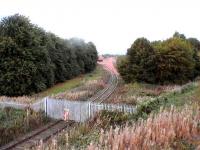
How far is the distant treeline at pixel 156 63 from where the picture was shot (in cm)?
5594

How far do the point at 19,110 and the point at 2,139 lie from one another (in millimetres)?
6710

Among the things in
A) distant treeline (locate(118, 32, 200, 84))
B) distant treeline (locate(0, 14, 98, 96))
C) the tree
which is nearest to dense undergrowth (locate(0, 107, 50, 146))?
distant treeline (locate(0, 14, 98, 96))

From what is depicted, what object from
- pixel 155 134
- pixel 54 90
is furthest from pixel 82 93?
pixel 155 134

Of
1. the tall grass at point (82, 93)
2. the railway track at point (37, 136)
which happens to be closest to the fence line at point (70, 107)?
the railway track at point (37, 136)

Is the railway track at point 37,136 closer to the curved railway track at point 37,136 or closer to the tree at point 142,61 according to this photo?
the curved railway track at point 37,136

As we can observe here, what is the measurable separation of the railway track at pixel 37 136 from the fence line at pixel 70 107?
0.90 metres

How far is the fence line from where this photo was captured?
85.2ft

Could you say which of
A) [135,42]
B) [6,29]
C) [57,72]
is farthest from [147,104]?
[57,72]

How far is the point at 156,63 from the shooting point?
56.7 m

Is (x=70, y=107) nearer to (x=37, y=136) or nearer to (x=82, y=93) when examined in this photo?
(x=37, y=136)

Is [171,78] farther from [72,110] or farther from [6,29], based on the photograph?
[72,110]

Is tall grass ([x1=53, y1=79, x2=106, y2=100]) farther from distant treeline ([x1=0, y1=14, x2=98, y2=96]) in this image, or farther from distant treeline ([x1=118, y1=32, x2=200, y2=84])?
distant treeline ([x1=0, y1=14, x2=98, y2=96])

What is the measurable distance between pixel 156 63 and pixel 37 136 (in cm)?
3711

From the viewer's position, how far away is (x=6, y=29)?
163 ft
